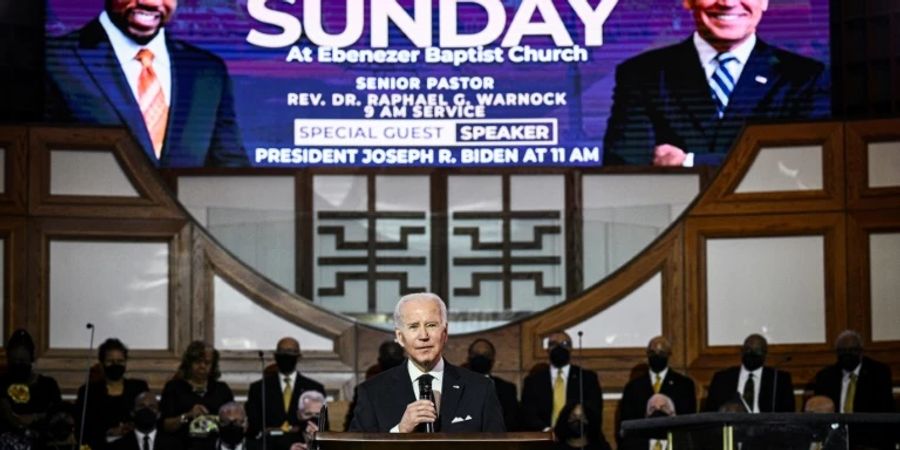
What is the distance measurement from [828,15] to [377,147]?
9.00 feet

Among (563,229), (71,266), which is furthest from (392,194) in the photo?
(71,266)

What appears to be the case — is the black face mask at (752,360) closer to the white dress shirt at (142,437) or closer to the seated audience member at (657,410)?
the seated audience member at (657,410)

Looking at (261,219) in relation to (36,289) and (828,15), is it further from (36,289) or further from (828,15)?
(828,15)

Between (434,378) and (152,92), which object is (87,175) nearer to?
(152,92)

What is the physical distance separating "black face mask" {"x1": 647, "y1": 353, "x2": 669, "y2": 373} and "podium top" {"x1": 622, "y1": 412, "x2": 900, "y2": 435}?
15.6 ft

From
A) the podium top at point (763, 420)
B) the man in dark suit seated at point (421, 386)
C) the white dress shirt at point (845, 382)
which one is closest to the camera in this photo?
the podium top at point (763, 420)

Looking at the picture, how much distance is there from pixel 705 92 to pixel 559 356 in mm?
1870

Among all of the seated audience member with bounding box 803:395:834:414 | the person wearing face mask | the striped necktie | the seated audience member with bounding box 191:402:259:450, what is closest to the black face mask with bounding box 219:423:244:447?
the seated audience member with bounding box 191:402:259:450

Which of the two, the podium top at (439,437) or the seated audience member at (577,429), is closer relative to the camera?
the podium top at (439,437)

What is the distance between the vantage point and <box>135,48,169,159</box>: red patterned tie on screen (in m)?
10.5

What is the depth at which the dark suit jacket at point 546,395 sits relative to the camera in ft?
31.5

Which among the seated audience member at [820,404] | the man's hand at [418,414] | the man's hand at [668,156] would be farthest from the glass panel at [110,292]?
the man's hand at [418,414]

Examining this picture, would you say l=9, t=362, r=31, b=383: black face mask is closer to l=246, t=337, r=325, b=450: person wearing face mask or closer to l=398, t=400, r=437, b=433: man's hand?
l=246, t=337, r=325, b=450: person wearing face mask

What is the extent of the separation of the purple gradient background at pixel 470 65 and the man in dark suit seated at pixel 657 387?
1.39 m
